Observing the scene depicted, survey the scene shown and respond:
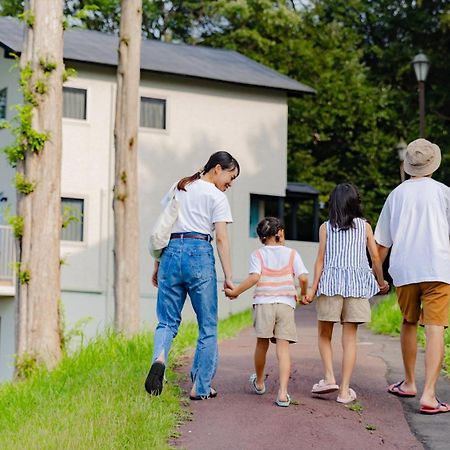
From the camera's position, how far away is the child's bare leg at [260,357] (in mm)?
8500

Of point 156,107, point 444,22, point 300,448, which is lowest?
point 300,448

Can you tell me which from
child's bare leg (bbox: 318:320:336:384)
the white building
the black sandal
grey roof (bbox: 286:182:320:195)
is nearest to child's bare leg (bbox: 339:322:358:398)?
child's bare leg (bbox: 318:320:336:384)

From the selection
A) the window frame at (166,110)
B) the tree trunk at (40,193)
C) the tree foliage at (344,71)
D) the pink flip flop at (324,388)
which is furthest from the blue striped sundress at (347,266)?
the tree foliage at (344,71)

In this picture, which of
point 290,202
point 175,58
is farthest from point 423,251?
point 290,202

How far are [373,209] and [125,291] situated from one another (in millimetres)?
22308

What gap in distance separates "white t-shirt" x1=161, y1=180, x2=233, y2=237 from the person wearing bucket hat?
1258mm

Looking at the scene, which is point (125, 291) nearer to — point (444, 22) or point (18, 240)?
point (18, 240)

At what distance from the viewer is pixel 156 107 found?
3048 cm

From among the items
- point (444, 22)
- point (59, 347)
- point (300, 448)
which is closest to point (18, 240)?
point (59, 347)

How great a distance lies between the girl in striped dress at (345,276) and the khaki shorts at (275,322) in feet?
0.87

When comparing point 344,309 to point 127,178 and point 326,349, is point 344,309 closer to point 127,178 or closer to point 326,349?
point 326,349

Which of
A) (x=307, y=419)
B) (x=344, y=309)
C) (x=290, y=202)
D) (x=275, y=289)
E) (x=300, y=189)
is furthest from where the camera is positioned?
(x=290, y=202)

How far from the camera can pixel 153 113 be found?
3044 cm

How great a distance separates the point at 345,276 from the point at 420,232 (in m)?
0.66
